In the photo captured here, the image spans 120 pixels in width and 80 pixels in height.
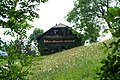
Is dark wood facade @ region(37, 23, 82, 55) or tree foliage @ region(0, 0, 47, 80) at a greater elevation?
tree foliage @ region(0, 0, 47, 80)

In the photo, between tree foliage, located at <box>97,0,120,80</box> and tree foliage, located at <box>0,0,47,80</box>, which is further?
tree foliage, located at <box>0,0,47,80</box>

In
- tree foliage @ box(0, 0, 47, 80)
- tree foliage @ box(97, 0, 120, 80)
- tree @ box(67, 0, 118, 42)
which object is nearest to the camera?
tree foliage @ box(97, 0, 120, 80)

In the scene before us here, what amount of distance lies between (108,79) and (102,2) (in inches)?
2935

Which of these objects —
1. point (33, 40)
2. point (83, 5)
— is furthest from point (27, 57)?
point (33, 40)

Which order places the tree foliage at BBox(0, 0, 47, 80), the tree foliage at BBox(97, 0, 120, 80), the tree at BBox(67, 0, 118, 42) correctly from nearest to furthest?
the tree foliage at BBox(97, 0, 120, 80)
the tree foliage at BBox(0, 0, 47, 80)
the tree at BBox(67, 0, 118, 42)

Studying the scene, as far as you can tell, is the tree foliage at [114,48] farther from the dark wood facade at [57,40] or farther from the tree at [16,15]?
the dark wood facade at [57,40]

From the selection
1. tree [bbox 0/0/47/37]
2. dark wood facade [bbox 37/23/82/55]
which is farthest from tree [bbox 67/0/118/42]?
tree [bbox 0/0/47/37]

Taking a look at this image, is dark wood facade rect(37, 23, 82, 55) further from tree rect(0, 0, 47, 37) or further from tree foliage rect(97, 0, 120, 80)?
tree foliage rect(97, 0, 120, 80)

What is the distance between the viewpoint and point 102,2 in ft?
254

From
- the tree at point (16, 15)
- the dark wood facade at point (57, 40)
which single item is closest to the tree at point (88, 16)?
the dark wood facade at point (57, 40)

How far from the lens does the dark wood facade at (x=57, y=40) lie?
9250 centimetres

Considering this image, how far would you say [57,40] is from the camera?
95.9m

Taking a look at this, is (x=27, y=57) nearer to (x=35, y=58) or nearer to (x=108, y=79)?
(x=35, y=58)

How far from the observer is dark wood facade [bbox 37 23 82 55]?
92.5 m
